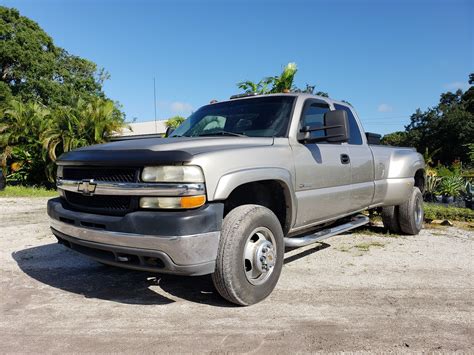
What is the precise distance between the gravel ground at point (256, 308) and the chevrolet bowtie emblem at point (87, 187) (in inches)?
37.5

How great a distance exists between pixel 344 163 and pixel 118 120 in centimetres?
1166

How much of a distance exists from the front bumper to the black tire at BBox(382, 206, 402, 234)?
3929mm

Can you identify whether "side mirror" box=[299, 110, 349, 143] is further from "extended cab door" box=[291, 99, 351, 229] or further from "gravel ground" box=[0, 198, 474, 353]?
"gravel ground" box=[0, 198, 474, 353]

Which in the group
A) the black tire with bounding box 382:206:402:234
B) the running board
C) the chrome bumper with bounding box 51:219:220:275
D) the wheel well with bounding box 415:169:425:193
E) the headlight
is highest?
the headlight

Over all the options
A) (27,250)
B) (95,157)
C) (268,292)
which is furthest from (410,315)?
(27,250)

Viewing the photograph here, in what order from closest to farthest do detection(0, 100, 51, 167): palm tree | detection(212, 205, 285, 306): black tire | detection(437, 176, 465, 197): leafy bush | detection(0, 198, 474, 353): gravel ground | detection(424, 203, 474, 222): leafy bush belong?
detection(0, 198, 474, 353): gravel ground < detection(212, 205, 285, 306): black tire < detection(424, 203, 474, 222): leafy bush < detection(437, 176, 465, 197): leafy bush < detection(0, 100, 51, 167): palm tree

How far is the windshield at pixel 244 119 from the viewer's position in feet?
13.0

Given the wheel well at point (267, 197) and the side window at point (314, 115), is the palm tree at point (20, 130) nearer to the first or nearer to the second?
the side window at point (314, 115)

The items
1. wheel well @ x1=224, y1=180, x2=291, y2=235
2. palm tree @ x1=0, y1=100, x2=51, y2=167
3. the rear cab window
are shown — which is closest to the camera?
wheel well @ x1=224, y1=180, x2=291, y2=235

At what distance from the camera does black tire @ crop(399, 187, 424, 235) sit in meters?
5.94

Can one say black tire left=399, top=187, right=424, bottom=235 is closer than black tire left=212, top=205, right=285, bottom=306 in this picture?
No

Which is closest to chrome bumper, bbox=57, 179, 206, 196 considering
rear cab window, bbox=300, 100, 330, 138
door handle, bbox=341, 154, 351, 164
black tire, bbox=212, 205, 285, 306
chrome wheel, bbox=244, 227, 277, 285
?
black tire, bbox=212, 205, 285, 306

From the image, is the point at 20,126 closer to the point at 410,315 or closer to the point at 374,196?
the point at 374,196

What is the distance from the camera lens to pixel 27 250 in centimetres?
530
